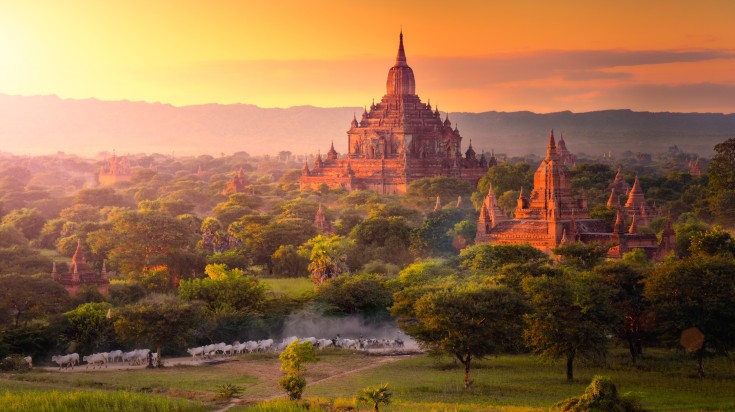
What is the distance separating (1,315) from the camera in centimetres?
4572

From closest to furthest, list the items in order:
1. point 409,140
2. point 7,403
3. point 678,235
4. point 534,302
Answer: point 7,403 → point 534,302 → point 678,235 → point 409,140

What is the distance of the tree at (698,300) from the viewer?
125ft

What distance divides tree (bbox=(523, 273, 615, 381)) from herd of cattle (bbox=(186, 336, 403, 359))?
6.99m

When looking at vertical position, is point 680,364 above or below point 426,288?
below

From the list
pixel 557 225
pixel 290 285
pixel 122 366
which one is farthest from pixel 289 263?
pixel 122 366

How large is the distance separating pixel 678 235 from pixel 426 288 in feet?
79.7

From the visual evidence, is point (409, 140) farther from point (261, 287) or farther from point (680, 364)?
point (680, 364)

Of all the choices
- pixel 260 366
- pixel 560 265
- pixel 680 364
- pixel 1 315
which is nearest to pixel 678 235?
pixel 560 265

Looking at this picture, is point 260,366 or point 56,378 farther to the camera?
point 260,366

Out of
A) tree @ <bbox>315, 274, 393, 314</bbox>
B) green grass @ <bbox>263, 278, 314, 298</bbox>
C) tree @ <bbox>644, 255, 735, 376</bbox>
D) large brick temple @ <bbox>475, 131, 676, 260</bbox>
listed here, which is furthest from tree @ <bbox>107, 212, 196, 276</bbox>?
tree @ <bbox>644, 255, 735, 376</bbox>

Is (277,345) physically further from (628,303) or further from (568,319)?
(628,303)

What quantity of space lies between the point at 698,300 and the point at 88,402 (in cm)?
2184

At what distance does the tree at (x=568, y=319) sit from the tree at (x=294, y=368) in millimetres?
8278

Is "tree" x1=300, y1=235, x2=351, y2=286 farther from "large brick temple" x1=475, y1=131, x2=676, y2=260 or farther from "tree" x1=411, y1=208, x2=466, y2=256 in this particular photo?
"tree" x1=411, y1=208, x2=466, y2=256
